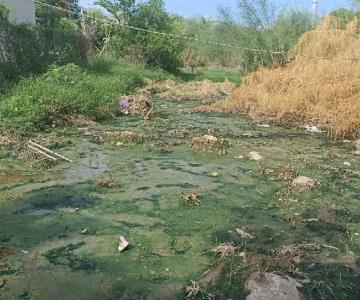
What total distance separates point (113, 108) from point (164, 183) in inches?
191

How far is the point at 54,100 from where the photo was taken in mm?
8992

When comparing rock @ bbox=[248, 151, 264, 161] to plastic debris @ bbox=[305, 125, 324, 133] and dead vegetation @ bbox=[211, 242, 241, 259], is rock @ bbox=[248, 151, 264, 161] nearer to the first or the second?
plastic debris @ bbox=[305, 125, 324, 133]

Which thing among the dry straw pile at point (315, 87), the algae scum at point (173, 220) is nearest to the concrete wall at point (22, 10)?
the dry straw pile at point (315, 87)

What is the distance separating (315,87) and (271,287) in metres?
7.29

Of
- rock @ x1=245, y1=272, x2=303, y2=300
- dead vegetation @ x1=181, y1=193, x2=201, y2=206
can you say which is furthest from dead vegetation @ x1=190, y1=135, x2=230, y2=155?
rock @ x1=245, y1=272, x2=303, y2=300

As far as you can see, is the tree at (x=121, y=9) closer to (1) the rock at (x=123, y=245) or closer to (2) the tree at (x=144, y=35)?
(2) the tree at (x=144, y=35)

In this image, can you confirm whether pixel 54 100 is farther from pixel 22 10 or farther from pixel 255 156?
pixel 22 10

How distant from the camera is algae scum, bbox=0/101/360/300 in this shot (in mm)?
3652

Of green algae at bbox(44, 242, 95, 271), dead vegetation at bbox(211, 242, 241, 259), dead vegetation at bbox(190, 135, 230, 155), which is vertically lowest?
green algae at bbox(44, 242, 95, 271)

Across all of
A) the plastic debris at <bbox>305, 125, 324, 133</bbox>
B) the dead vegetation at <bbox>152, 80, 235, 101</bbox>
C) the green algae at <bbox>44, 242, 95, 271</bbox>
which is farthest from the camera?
the dead vegetation at <bbox>152, 80, 235, 101</bbox>

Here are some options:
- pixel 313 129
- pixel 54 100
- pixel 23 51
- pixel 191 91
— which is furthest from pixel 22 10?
pixel 313 129

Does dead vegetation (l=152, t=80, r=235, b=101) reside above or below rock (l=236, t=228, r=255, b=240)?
above

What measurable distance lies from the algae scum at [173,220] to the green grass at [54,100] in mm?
870

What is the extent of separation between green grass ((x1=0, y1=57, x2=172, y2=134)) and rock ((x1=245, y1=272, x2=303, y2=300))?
5.24 metres
